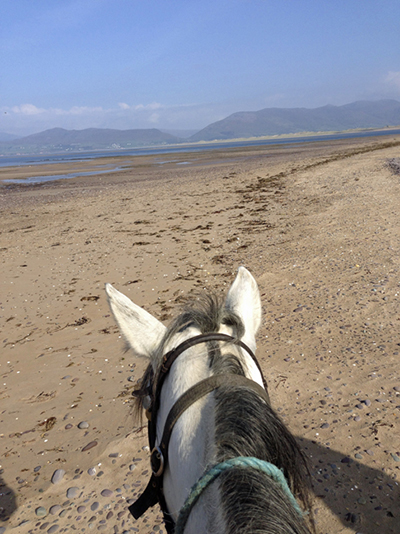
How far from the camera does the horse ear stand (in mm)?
1875

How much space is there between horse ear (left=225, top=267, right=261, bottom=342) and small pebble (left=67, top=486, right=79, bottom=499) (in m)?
2.19

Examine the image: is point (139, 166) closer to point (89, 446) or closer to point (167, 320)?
point (167, 320)

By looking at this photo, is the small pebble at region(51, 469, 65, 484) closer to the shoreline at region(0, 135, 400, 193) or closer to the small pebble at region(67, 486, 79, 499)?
the small pebble at region(67, 486, 79, 499)

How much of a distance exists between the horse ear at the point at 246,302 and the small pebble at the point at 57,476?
2.36 metres

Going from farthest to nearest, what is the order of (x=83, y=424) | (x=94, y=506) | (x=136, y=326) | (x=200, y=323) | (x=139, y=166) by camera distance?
(x=139, y=166), (x=83, y=424), (x=94, y=506), (x=136, y=326), (x=200, y=323)

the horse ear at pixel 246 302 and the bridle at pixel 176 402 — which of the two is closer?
the bridle at pixel 176 402

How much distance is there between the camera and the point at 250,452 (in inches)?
43.6

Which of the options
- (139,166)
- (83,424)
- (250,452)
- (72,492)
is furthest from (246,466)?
(139,166)

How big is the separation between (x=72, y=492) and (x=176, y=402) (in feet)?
7.42

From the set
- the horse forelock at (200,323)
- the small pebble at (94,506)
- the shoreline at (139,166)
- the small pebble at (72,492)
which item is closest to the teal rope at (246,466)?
the horse forelock at (200,323)

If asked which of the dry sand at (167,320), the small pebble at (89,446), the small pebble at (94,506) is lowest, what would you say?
the small pebble at (94,506)

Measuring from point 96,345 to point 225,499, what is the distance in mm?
4412

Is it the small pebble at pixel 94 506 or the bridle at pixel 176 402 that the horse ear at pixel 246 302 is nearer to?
the bridle at pixel 176 402

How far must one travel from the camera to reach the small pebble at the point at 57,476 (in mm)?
3062
